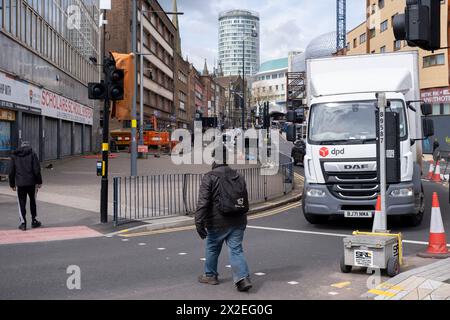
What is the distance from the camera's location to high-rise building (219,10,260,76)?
89731 mm

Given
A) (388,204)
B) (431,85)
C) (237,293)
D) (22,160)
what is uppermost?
(431,85)

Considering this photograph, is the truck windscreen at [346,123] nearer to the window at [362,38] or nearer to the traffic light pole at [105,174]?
the traffic light pole at [105,174]

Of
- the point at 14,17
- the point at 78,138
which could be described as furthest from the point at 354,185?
the point at 78,138

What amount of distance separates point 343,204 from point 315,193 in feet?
2.06

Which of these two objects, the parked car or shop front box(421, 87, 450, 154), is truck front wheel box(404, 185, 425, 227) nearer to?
the parked car

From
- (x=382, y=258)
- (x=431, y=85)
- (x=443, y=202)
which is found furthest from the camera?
(x=431, y=85)

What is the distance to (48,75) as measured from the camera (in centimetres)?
2858

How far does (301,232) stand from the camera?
10883mm

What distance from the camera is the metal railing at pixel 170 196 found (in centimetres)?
1256

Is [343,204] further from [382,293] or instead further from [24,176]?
[24,176]

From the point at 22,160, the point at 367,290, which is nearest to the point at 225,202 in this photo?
the point at 367,290

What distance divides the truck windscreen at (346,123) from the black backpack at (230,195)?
4.85m

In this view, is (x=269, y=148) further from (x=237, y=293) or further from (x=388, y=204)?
(x=237, y=293)
